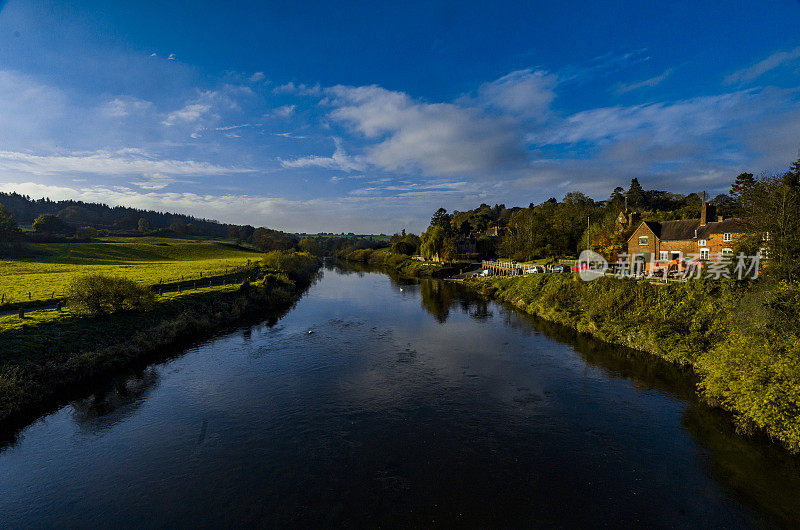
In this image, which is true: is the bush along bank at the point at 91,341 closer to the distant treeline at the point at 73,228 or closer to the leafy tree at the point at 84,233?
the distant treeline at the point at 73,228

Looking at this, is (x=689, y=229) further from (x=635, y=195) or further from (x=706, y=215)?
(x=635, y=195)

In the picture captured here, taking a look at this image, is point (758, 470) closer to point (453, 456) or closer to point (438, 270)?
point (453, 456)

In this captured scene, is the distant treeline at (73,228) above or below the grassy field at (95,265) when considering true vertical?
above

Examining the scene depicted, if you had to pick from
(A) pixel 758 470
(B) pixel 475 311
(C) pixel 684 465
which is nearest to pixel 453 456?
(C) pixel 684 465

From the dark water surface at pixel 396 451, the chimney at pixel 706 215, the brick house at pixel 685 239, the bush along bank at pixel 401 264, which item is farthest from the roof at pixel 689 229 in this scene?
the bush along bank at pixel 401 264

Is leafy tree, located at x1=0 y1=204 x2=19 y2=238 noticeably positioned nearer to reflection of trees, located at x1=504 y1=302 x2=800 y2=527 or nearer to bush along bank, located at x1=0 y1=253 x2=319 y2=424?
bush along bank, located at x1=0 y1=253 x2=319 y2=424

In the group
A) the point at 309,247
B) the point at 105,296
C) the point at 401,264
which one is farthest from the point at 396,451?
the point at 309,247
